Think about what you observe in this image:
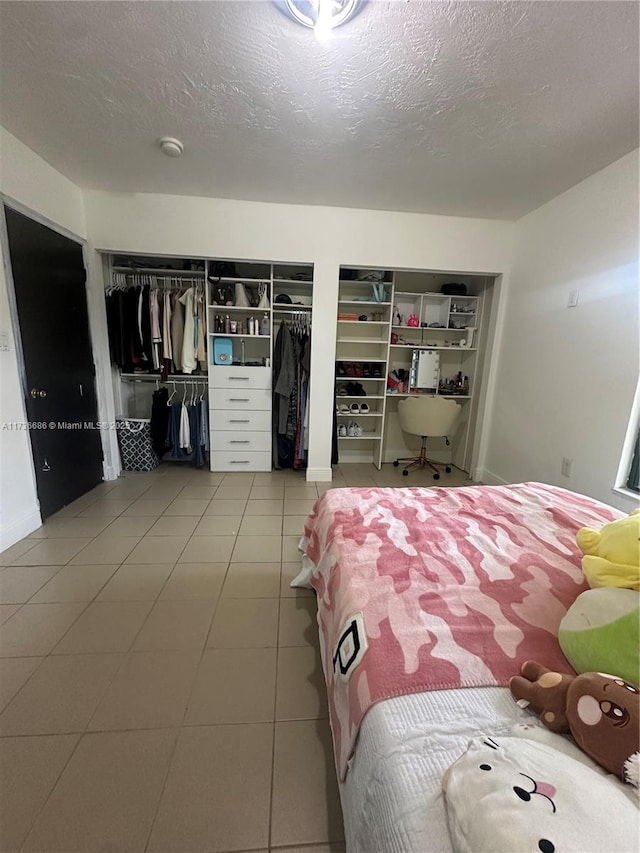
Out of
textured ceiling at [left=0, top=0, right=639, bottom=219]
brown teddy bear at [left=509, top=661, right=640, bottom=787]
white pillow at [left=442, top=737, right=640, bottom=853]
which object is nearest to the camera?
white pillow at [left=442, top=737, right=640, bottom=853]

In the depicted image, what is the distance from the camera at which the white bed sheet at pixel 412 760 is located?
53cm

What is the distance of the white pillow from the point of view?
44cm

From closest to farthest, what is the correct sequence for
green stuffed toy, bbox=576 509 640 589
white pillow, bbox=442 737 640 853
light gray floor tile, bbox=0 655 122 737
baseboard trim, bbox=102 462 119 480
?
white pillow, bbox=442 737 640 853
green stuffed toy, bbox=576 509 640 589
light gray floor tile, bbox=0 655 122 737
baseboard trim, bbox=102 462 119 480

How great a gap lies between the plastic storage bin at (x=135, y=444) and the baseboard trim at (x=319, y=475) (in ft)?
5.52

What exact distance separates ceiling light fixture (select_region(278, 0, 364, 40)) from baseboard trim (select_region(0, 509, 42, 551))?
3.03 meters

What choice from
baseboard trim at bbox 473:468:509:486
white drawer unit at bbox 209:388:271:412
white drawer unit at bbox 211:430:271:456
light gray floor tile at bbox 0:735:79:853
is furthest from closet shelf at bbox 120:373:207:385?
baseboard trim at bbox 473:468:509:486

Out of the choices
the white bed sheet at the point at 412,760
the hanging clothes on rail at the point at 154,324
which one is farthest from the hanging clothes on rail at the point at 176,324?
the white bed sheet at the point at 412,760

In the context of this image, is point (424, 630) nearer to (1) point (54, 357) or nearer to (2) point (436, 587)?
(2) point (436, 587)

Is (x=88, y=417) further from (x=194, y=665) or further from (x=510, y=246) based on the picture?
(x=510, y=246)

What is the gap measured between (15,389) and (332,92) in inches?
100.0

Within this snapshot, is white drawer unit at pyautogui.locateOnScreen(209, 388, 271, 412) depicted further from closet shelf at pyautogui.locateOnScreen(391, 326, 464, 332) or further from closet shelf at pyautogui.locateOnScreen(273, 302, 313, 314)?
closet shelf at pyautogui.locateOnScreen(391, 326, 464, 332)

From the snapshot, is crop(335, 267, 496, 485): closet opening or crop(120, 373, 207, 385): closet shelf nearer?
crop(120, 373, 207, 385): closet shelf

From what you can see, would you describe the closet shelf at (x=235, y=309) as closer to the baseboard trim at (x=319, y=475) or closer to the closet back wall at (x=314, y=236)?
the closet back wall at (x=314, y=236)

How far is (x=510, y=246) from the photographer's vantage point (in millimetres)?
3105
